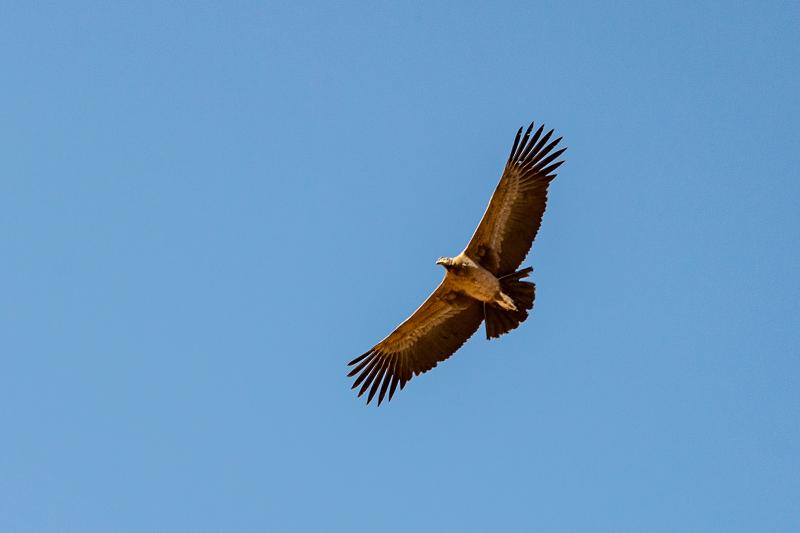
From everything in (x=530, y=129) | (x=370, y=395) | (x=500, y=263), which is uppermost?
(x=530, y=129)

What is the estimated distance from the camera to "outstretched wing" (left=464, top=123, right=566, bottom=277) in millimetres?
22062

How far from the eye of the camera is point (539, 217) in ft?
72.5

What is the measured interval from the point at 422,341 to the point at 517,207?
2919 millimetres

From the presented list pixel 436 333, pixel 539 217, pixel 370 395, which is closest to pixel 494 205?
pixel 539 217

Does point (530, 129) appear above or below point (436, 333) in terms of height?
above

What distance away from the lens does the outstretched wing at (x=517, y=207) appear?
72.4 feet

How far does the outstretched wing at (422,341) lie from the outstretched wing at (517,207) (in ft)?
3.10

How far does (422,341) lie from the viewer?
23.3m

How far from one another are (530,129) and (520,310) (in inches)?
115

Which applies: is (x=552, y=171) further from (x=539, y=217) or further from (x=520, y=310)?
(x=520, y=310)

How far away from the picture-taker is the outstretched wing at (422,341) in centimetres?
2291

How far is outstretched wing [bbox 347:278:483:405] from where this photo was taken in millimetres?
22906

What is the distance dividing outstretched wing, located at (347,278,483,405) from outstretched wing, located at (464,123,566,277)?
946mm

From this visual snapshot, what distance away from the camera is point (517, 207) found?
72.5 ft
